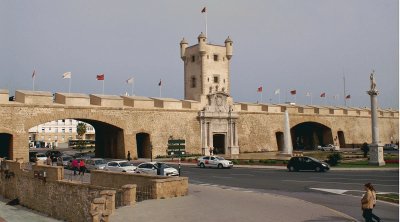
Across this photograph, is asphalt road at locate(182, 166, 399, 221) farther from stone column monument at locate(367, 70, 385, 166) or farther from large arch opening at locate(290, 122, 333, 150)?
large arch opening at locate(290, 122, 333, 150)

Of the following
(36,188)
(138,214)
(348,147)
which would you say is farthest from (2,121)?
(348,147)

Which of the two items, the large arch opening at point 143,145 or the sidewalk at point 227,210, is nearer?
the sidewalk at point 227,210

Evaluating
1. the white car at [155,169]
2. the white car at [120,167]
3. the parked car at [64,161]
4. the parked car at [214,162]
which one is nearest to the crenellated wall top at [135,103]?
the parked car at [64,161]

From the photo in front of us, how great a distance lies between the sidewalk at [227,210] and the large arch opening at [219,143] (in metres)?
40.6

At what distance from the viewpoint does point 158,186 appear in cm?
1798

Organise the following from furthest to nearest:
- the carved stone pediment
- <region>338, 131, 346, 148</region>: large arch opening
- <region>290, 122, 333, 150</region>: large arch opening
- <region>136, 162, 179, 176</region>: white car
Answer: <region>338, 131, 346, 148</region>: large arch opening, <region>290, 122, 333, 150</region>: large arch opening, the carved stone pediment, <region>136, 162, 179, 176</region>: white car

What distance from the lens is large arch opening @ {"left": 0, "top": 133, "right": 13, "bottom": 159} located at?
41188mm

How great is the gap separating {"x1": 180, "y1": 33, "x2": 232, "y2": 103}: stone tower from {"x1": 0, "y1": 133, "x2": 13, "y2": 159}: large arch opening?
26152mm

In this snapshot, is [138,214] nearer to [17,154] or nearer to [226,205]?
[226,205]

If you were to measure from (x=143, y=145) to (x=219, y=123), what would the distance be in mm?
11896

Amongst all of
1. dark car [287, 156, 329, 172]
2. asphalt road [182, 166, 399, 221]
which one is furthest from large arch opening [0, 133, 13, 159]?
dark car [287, 156, 329, 172]

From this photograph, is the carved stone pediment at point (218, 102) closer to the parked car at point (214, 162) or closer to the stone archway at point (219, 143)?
the stone archway at point (219, 143)

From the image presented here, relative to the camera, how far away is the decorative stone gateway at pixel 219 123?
55906mm

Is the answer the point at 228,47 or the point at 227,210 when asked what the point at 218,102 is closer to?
the point at 228,47
